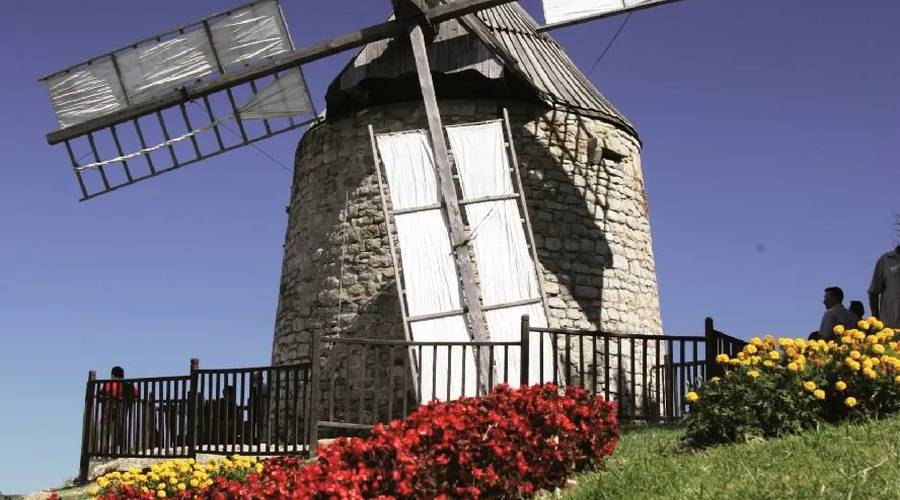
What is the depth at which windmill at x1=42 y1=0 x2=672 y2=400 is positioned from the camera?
11797 millimetres

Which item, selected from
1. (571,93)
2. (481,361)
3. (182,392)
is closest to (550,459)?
(481,361)

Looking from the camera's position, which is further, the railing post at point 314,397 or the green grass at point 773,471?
the railing post at point 314,397

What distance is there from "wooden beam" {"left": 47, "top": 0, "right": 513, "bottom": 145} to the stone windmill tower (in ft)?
1.02

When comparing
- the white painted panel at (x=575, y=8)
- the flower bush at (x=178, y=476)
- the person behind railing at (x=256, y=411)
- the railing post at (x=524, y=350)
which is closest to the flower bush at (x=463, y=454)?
the flower bush at (x=178, y=476)

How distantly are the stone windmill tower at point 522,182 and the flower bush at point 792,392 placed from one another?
526 centimetres

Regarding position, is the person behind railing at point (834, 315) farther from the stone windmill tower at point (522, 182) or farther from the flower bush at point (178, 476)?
the flower bush at point (178, 476)

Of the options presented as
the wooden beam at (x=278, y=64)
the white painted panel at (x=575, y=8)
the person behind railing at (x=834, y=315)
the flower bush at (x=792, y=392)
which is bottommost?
the flower bush at (x=792, y=392)

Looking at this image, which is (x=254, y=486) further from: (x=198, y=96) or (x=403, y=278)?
(x=198, y=96)

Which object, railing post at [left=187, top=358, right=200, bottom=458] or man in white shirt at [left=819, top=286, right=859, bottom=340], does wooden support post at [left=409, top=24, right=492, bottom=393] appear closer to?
railing post at [left=187, top=358, right=200, bottom=458]

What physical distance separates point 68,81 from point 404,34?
501cm

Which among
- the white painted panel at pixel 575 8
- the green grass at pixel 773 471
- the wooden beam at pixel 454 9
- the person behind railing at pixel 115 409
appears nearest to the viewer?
the green grass at pixel 773 471

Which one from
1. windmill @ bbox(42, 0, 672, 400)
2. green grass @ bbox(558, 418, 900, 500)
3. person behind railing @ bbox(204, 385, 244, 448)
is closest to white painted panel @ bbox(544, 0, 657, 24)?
windmill @ bbox(42, 0, 672, 400)

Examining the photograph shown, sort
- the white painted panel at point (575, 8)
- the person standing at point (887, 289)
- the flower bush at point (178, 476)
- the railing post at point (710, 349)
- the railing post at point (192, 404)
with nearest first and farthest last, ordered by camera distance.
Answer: the flower bush at point (178, 476) < the person standing at point (887, 289) < the railing post at point (710, 349) < the railing post at point (192, 404) < the white painted panel at point (575, 8)

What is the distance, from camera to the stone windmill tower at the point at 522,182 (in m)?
13.0
